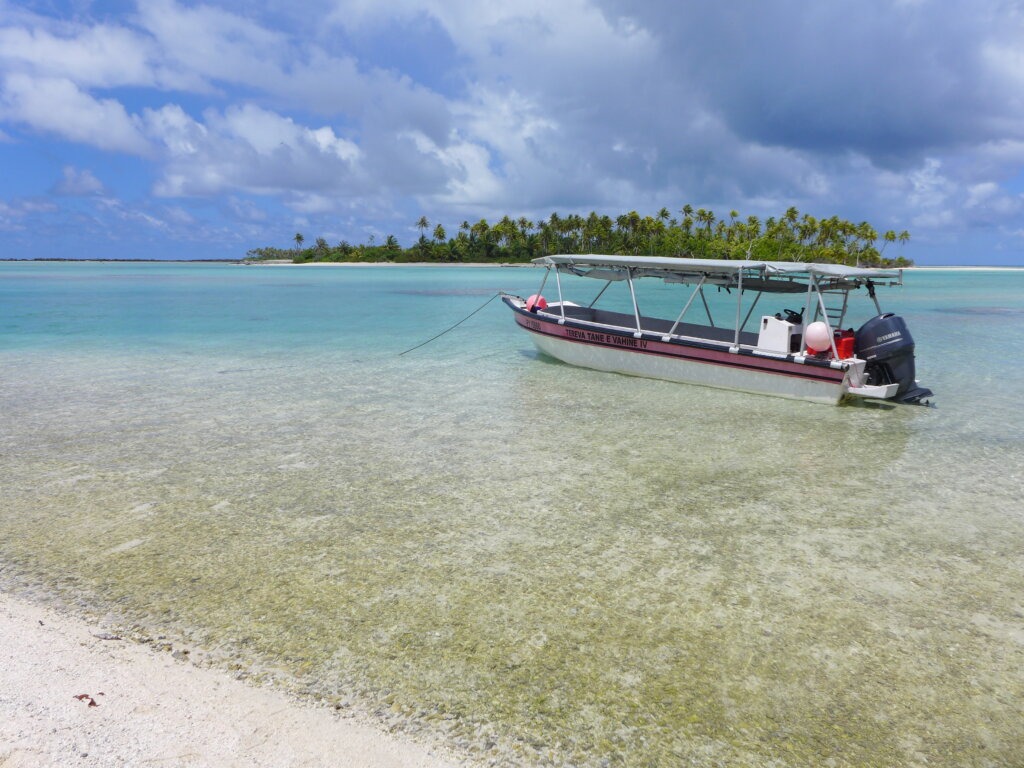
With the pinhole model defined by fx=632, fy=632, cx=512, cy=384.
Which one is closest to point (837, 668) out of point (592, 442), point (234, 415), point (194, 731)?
point (194, 731)

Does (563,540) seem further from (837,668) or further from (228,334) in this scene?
(228,334)

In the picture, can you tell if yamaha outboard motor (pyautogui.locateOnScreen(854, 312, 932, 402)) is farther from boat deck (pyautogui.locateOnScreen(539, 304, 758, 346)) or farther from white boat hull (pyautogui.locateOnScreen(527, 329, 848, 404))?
boat deck (pyautogui.locateOnScreen(539, 304, 758, 346))

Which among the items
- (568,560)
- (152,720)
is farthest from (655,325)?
(152,720)

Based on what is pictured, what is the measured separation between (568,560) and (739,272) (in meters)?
9.09

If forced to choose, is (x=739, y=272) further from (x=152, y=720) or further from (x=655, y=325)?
(x=152, y=720)

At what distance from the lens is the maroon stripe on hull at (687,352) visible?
12.2 metres

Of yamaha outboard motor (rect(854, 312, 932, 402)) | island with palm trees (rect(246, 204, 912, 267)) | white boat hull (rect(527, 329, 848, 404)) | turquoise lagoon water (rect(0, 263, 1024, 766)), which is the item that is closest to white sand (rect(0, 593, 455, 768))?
turquoise lagoon water (rect(0, 263, 1024, 766))

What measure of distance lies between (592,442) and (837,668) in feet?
18.6

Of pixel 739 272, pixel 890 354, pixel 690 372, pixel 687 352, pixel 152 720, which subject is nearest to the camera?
pixel 152 720

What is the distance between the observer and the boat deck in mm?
15742

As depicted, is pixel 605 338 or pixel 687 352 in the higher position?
pixel 605 338

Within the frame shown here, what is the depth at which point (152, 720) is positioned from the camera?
3490 mm

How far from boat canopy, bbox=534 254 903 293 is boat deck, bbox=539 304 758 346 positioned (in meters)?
1.37

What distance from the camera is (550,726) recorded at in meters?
3.65
